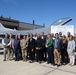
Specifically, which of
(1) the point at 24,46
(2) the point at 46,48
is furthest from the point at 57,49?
(1) the point at 24,46

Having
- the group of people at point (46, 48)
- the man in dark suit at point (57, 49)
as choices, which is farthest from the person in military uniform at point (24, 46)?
the man in dark suit at point (57, 49)

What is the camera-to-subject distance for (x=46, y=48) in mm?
8625

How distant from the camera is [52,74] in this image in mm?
6121

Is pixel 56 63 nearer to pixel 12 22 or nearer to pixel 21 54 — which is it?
pixel 21 54

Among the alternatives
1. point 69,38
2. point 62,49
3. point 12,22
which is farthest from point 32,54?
point 12,22

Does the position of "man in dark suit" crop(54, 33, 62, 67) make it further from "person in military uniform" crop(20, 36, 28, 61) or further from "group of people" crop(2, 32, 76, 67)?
"person in military uniform" crop(20, 36, 28, 61)

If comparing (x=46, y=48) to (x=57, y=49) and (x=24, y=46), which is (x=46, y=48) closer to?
(x=57, y=49)

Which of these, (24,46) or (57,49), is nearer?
(57,49)

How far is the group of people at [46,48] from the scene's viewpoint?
771cm

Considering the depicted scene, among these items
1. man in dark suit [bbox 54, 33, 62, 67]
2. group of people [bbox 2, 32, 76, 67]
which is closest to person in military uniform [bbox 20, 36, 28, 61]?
group of people [bbox 2, 32, 76, 67]

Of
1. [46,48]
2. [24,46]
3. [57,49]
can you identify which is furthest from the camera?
[24,46]

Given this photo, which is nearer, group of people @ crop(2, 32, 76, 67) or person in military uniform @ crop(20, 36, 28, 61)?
group of people @ crop(2, 32, 76, 67)

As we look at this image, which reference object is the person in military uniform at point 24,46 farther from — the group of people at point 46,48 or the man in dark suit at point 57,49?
the man in dark suit at point 57,49

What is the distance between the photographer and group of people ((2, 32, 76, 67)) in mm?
7710
